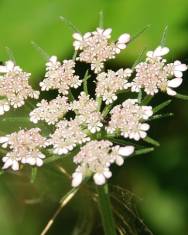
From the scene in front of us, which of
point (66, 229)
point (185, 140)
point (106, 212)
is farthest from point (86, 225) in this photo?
point (106, 212)

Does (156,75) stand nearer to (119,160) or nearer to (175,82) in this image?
(175,82)

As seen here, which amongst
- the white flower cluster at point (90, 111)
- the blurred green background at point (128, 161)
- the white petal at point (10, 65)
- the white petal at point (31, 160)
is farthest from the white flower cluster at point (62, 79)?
the blurred green background at point (128, 161)

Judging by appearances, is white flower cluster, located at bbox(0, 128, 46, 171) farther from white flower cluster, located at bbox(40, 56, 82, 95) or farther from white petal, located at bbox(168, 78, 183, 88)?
white petal, located at bbox(168, 78, 183, 88)

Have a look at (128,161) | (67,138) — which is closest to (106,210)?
(67,138)

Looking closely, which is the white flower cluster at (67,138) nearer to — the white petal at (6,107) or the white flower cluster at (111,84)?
the white flower cluster at (111,84)

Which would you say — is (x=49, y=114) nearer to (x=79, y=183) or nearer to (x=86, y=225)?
(x=79, y=183)
